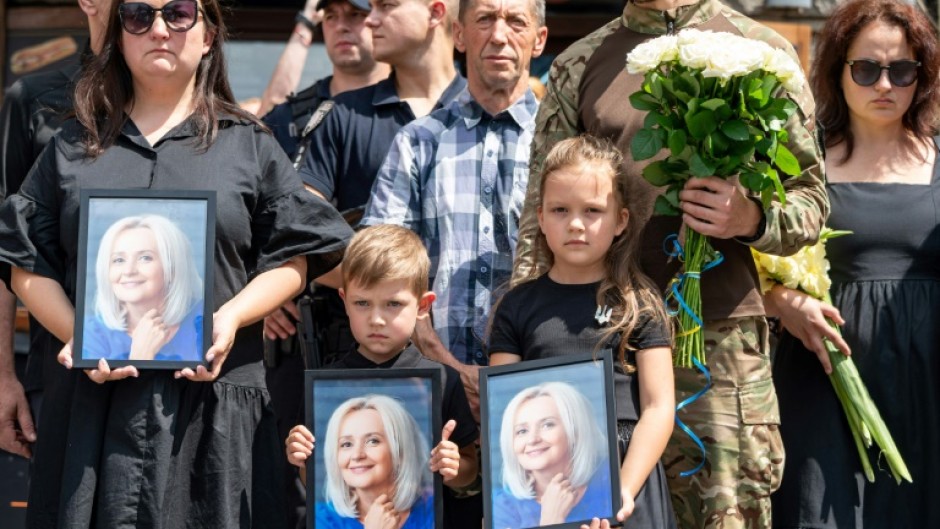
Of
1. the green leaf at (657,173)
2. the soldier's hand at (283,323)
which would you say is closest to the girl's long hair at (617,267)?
the green leaf at (657,173)

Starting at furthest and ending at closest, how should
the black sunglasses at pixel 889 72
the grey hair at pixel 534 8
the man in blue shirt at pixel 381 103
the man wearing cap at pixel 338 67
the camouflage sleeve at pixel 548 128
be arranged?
the man wearing cap at pixel 338 67
the man in blue shirt at pixel 381 103
the grey hair at pixel 534 8
the black sunglasses at pixel 889 72
the camouflage sleeve at pixel 548 128

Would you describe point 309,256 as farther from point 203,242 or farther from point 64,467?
point 64,467

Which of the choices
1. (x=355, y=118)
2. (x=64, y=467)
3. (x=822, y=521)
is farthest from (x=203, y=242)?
(x=822, y=521)

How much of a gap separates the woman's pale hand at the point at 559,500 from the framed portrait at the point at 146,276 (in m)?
1.02

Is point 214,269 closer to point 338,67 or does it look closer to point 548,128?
point 548,128

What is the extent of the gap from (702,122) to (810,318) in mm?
1219

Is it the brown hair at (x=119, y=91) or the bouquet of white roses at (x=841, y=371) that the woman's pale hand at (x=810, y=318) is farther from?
the brown hair at (x=119, y=91)

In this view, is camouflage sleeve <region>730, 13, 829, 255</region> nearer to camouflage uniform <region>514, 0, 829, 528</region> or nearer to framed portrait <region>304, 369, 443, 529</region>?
camouflage uniform <region>514, 0, 829, 528</region>

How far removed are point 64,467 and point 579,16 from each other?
5194 millimetres

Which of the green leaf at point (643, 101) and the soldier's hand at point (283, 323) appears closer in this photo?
the green leaf at point (643, 101)

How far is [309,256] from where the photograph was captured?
14.7ft

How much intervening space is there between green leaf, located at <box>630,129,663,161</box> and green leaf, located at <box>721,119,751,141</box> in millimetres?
197

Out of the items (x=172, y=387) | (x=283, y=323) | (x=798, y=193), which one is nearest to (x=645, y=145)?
(x=798, y=193)

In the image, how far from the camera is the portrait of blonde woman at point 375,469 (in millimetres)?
4184
